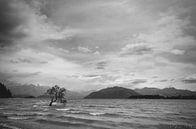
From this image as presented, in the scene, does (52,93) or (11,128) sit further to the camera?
(52,93)

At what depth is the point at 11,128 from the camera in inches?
870

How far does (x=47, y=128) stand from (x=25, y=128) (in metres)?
2.99

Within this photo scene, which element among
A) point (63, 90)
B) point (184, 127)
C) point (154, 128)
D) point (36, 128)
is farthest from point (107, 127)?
point (63, 90)

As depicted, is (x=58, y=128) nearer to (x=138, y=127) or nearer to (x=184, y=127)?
(x=138, y=127)

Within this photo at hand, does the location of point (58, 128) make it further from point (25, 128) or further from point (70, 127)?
point (25, 128)

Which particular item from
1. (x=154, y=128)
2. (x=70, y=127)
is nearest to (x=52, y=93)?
(x=70, y=127)

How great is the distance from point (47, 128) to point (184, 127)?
22.4 meters

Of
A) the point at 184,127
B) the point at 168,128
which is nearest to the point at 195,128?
the point at 184,127

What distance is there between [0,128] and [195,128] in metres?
30.4

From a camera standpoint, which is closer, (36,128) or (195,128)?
(36,128)

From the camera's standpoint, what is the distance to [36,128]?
74.8ft

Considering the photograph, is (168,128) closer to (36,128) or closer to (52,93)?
(36,128)

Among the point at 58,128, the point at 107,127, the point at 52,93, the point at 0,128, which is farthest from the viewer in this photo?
the point at 52,93

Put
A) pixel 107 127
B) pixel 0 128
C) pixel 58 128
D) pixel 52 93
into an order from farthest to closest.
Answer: pixel 52 93
pixel 107 127
pixel 58 128
pixel 0 128
